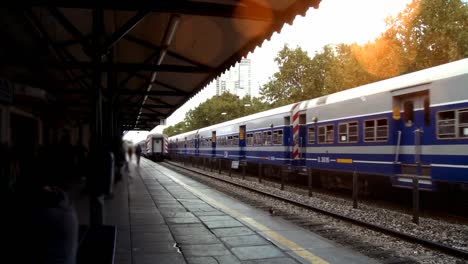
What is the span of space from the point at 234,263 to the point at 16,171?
398cm

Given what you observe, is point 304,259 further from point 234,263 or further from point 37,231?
point 37,231

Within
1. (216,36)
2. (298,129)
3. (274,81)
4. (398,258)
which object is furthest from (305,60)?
(398,258)

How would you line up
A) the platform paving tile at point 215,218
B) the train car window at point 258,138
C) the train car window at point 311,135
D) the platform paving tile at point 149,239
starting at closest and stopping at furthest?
the platform paving tile at point 149,239 < the platform paving tile at point 215,218 < the train car window at point 311,135 < the train car window at point 258,138

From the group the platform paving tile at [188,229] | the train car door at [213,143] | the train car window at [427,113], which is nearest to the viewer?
the platform paving tile at [188,229]

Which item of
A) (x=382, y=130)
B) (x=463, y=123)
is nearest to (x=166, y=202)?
(x=382, y=130)

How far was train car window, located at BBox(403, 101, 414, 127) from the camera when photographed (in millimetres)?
10770

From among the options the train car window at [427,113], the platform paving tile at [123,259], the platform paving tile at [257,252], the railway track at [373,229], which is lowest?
the railway track at [373,229]

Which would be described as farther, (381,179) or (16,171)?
(381,179)

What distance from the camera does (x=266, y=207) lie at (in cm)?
1067

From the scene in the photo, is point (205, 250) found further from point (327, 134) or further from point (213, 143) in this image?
point (213, 143)

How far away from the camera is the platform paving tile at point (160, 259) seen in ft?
17.2

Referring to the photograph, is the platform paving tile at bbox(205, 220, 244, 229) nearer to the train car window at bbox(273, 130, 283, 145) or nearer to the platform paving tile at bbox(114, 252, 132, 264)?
the platform paving tile at bbox(114, 252, 132, 264)

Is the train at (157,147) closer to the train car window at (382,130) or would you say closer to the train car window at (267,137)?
the train car window at (267,137)

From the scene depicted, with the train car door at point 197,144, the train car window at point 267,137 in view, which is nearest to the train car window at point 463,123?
the train car window at point 267,137
